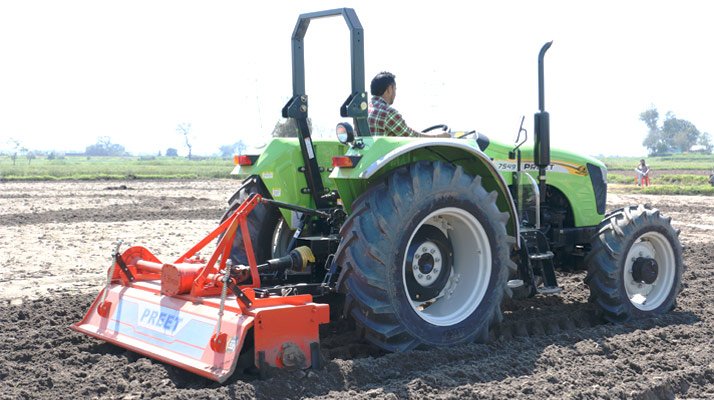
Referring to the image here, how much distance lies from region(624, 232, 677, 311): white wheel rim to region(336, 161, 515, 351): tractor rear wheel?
69.8 inches

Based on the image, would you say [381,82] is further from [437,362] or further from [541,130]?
[437,362]

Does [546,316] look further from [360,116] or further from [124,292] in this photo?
[124,292]

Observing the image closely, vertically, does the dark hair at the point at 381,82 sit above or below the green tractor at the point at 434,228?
above

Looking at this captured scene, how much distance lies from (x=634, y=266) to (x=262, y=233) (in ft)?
10.4

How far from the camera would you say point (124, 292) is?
5871mm

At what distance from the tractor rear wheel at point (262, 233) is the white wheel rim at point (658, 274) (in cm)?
299

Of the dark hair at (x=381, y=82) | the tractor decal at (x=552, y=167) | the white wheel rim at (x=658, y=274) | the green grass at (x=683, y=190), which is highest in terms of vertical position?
the dark hair at (x=381, y=82)

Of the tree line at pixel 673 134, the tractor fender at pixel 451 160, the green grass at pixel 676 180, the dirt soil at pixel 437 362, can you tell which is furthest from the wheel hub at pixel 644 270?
the tree line at pixel 673 134

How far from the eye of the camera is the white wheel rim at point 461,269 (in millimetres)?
5602

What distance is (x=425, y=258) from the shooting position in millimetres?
5621

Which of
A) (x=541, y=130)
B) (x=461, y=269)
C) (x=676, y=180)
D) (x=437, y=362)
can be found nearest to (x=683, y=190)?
(x=676, y=180)

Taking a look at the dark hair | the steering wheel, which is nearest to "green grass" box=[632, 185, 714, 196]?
the steering wheel

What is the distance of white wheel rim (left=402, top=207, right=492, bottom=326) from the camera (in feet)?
18.4

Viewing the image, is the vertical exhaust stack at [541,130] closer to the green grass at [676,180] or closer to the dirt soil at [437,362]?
the dirt soil at [437,362]
